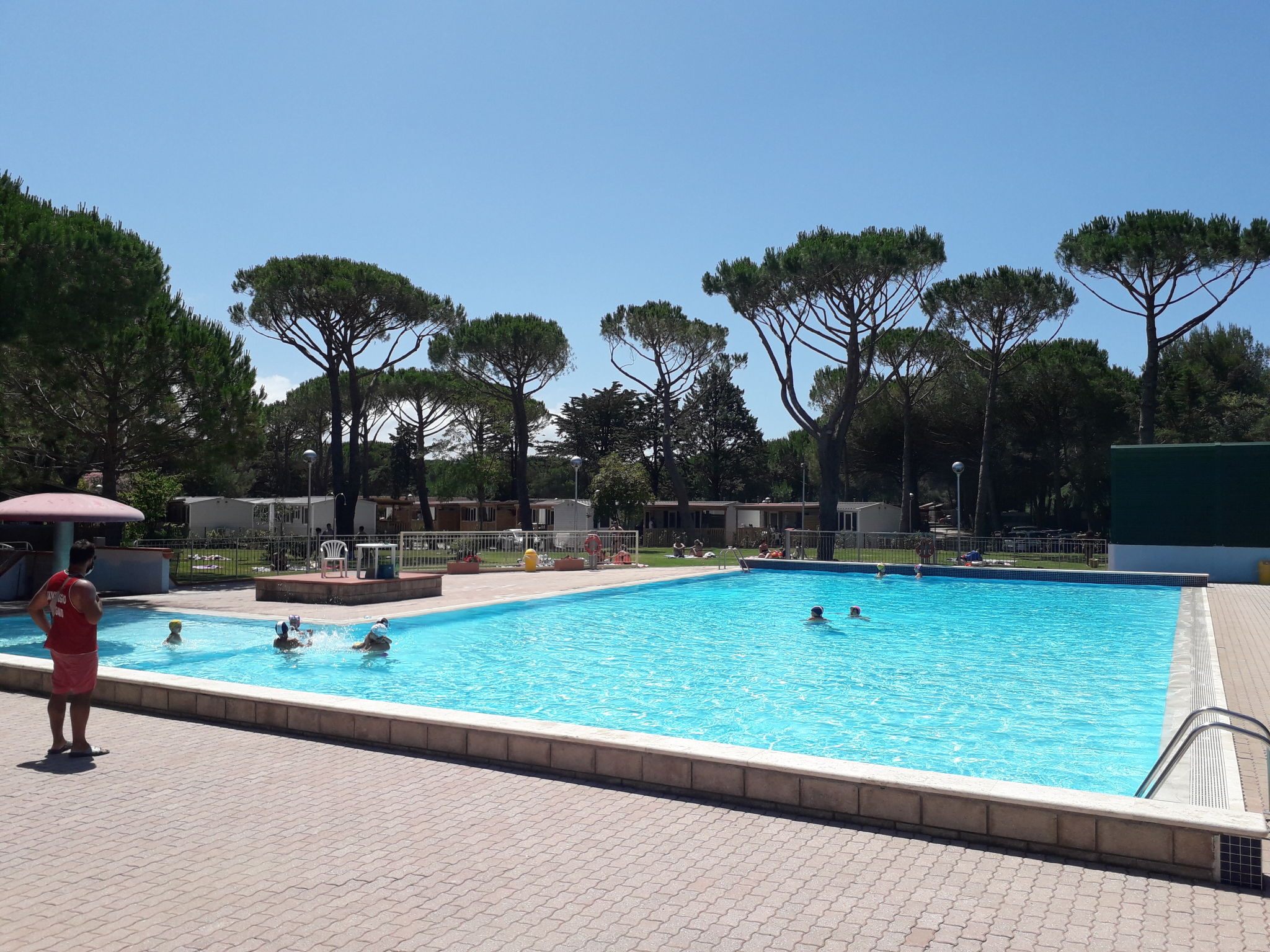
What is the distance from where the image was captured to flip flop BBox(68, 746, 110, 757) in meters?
5.42

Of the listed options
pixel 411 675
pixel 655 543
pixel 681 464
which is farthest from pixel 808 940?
pixel 681 464

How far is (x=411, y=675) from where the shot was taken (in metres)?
10.8

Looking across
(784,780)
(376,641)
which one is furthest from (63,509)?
(784,780)

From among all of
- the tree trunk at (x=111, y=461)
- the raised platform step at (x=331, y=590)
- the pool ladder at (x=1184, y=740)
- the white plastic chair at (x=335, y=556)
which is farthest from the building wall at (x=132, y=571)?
the pool ladder at (x=1184, y=740)

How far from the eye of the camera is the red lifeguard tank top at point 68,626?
5.44 m

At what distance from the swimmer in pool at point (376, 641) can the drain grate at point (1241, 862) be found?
9.54 m

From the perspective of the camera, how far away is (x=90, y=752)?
18.0 feet

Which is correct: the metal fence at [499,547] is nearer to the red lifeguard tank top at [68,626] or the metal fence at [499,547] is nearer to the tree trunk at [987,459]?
the red lifeguard tank top at [68,626]

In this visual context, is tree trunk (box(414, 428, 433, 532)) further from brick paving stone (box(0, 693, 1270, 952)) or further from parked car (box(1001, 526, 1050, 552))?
brick paving stone (box(0, 693, 1270, 952))

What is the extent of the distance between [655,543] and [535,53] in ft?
84.7

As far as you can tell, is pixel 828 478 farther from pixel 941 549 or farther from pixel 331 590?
pixel 331 590

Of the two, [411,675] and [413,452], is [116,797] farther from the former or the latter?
[413,452]

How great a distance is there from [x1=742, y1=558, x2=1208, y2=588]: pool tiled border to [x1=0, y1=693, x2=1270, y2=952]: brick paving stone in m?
19.1

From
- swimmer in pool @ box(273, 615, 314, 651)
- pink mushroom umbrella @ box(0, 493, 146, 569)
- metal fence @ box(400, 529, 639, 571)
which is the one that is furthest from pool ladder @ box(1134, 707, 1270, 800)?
metal fence @ box(400, 529, 639, 571)
